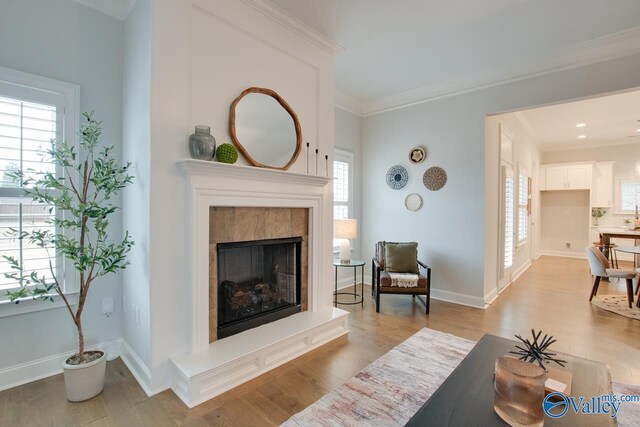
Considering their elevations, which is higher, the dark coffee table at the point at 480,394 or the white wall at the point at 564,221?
the white wall at the point at 564,221

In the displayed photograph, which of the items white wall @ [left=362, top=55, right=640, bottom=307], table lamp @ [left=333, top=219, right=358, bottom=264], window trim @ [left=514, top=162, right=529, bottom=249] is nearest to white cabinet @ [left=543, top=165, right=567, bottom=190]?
window trim @ [left=514, top=162, right=529, bottom=249]

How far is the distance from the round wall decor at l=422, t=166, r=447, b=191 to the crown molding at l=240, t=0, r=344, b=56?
7.25 feet

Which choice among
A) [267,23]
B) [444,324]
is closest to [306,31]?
[267,23]

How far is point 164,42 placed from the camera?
2.15 metres

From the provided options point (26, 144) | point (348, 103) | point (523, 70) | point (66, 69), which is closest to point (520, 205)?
point (523, 70)

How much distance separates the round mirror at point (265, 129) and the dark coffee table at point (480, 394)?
83.3 inches

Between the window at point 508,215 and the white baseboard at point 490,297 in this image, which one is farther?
the window at point 508,215

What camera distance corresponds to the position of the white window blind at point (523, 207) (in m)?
6.05

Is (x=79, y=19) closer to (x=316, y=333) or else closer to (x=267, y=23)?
(x=267, y=23)

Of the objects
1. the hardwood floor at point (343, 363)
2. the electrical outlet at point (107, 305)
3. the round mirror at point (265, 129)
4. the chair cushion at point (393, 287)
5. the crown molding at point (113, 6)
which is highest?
the crown molding at point (113, 6)

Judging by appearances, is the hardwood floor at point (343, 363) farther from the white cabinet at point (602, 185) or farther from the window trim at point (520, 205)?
the white cabinet at point (602, 185)

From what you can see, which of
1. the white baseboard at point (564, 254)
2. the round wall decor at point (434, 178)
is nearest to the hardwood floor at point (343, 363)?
the round wall decor at point (434, 178)

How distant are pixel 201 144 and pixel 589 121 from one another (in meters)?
7.35

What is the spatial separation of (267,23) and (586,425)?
11.4ft
